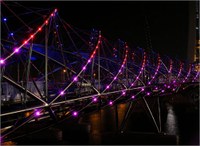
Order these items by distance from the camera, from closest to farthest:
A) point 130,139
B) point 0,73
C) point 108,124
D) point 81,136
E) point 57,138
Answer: point 0,73, point 130,139, point 57,138, point 81,136, point 108,124

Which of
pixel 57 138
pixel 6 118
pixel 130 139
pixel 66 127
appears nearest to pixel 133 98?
pixel 130 139

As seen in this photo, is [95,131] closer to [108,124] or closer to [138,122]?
[108,124]

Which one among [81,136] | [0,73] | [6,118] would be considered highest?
[0,73]

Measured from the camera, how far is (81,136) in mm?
36375

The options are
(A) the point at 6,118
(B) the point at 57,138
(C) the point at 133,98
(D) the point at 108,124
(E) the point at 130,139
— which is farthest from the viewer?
(D) the point at 108,124

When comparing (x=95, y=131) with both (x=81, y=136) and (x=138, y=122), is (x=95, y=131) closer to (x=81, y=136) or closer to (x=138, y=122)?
(x=81, y=136)

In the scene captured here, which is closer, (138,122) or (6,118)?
(6,118)

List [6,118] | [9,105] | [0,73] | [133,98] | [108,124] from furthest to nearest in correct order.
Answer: [108,124]
[133,98]
[9,105]
[6,118]
[0,73]

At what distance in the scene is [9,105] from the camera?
15.6 metres

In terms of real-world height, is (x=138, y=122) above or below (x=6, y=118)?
below

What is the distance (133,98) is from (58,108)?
1177cm

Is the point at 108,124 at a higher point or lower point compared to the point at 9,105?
lower

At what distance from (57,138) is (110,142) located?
5.89 m

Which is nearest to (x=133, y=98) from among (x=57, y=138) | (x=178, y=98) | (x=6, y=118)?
(x=57, y=138)
